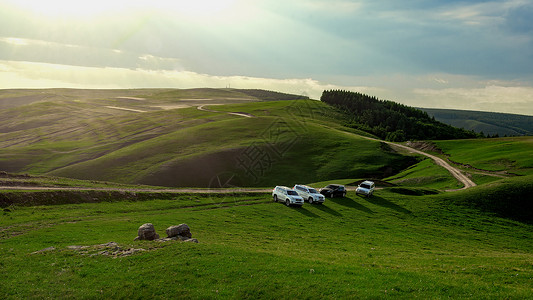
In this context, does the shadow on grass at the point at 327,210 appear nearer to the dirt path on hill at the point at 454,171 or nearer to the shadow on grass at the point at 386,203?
the shadow on grass at the point at 386,203

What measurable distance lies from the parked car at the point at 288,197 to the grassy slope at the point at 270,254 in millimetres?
1731

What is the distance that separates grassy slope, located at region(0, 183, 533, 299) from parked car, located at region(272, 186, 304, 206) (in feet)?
5.68

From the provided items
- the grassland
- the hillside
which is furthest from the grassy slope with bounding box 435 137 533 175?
the hillside

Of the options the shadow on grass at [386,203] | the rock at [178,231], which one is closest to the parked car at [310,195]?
the shadow on grass at [386,203]

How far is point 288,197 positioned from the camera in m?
47.1

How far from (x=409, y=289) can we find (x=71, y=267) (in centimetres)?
1993

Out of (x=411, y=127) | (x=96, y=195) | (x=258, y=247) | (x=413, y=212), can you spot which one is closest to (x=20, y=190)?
(x=96, y=195)

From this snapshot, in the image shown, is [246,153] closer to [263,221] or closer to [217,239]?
[263,221]

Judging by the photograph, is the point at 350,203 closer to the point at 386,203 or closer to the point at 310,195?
the point at 386,203

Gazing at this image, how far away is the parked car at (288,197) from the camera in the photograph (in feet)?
152

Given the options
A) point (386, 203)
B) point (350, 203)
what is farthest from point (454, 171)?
point (350, 203)

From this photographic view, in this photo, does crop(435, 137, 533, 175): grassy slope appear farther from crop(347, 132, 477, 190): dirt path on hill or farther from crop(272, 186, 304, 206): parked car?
A: crop(272, 186, 304, 206): parked car

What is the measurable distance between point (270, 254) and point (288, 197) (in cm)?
2478

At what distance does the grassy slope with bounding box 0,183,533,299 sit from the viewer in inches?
687
